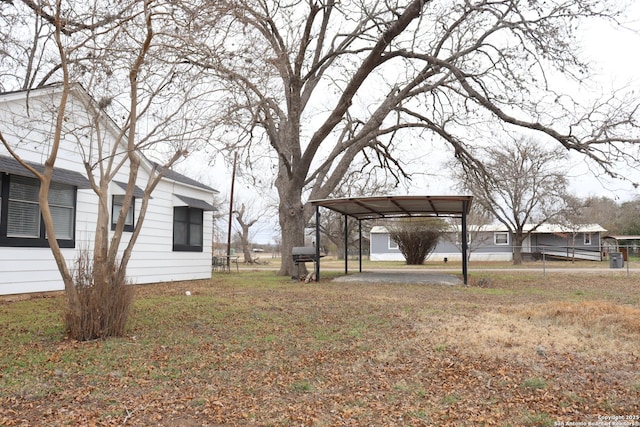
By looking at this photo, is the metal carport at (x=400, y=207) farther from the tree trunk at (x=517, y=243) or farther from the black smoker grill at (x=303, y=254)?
the tree trunk at (x=517, y=243)

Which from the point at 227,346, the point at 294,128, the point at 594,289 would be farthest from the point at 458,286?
the point at 227,346

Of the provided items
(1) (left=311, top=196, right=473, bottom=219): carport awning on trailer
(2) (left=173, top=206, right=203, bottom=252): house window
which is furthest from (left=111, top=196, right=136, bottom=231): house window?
(1) (left=311, top=196, right=473, bottom=219): carport awning on trailer

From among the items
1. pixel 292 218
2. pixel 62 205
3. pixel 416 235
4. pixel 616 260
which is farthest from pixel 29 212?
pixel 616 260

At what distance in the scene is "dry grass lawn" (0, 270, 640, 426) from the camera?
3.71 m

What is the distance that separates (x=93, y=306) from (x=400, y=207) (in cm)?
1190

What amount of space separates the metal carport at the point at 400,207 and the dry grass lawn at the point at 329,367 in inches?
213

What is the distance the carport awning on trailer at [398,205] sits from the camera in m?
13.5

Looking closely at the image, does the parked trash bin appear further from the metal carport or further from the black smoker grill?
the black smoker grill

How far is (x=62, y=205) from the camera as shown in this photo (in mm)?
10297

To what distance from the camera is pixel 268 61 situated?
24.4 feet

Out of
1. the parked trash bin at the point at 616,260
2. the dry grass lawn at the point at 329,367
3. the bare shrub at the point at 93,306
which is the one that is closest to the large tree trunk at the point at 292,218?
the dry grass lawn at the point at 329,367

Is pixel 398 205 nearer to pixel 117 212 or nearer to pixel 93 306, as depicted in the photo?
pixel 117 212

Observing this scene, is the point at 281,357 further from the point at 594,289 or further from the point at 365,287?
the point at 594,289

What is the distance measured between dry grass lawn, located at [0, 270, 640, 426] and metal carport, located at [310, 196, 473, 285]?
5.41m
